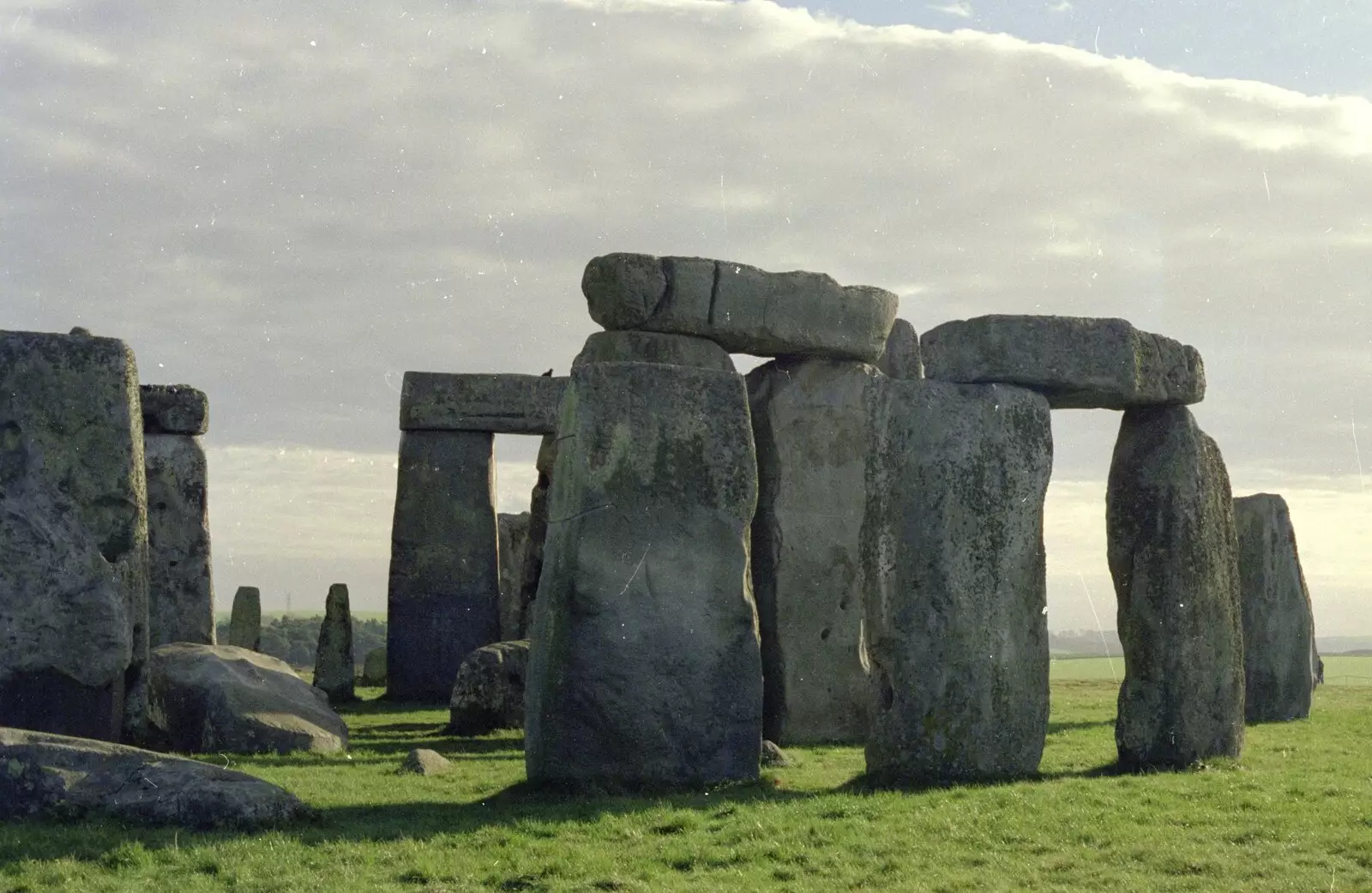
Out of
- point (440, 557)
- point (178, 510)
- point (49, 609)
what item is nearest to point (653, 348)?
point (49, 609)

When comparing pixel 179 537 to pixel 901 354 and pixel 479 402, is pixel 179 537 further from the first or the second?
pixel 901 354

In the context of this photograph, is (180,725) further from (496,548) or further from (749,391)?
(496,548)

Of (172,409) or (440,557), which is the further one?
(440,557)

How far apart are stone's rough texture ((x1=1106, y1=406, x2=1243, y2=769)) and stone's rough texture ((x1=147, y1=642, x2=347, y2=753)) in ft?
20.8

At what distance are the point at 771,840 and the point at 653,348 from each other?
22.1 ft

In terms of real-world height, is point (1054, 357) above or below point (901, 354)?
below

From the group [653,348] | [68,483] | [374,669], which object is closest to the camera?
[68,483]

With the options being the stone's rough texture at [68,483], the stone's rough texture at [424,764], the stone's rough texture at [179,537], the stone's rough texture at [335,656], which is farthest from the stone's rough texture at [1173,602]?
the stone's rough texture at [179,537]

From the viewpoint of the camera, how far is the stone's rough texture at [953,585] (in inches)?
415

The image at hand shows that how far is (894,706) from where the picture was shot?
1066cm

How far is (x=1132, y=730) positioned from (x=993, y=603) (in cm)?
184

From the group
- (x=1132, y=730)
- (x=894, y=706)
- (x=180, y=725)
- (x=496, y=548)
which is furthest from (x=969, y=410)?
(x=496, y=548)

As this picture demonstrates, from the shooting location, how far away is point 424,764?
38.4 feet

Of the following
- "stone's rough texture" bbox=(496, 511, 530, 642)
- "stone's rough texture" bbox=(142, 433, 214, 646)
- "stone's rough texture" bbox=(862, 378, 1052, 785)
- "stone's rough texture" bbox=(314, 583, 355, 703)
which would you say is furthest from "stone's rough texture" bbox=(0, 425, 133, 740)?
"stone's rough texture" bbox=(496, 511, 530, 642)
